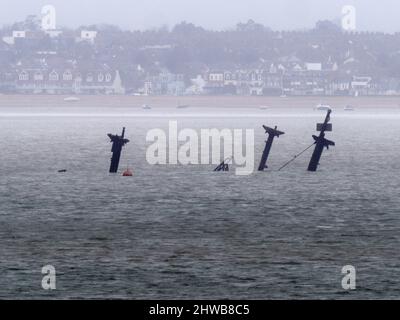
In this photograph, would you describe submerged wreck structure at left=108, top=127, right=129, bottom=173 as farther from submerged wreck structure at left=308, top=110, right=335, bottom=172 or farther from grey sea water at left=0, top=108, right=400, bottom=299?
submerged wreck structure at left=308, top=110, right=335, bottom=172

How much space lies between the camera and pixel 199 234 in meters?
46.6

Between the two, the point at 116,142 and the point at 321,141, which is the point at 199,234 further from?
the point at 321,141

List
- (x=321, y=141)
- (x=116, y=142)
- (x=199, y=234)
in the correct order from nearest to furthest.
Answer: (x=199, y=234) < (x=116, y=142) < (x=321, y=141)

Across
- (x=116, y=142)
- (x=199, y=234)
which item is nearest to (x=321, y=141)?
(x=116, y=142)

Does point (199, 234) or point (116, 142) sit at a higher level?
point (116, 142)

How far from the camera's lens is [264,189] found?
69875 millimetres

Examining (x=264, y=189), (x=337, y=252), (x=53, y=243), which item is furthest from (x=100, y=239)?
(x=264, y=189)

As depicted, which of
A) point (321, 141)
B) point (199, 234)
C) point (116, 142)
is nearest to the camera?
point (199, 234)

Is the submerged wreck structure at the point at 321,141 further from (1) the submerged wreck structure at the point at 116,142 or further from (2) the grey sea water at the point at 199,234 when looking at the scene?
(1) the submerged wreck structure at the point at 116,142

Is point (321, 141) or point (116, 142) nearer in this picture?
point (116, 142)
